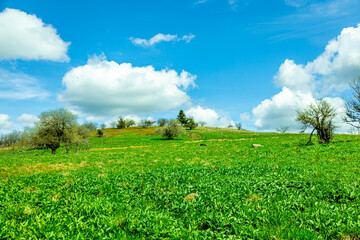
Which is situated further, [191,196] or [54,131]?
[54,131]

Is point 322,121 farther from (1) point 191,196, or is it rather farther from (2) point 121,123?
(2) point 121,123

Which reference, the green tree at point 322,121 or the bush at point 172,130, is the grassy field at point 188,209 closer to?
the green tree at point 322,121

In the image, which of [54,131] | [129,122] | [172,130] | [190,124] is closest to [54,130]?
[54,131]

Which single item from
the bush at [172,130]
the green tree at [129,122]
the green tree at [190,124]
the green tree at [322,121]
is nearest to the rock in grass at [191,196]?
the green tree at [322,121]

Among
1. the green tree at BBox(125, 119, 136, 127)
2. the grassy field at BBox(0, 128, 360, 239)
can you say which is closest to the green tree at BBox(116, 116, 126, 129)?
the green tree at BBox(125, 119, 136, 127)

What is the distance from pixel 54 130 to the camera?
127ft

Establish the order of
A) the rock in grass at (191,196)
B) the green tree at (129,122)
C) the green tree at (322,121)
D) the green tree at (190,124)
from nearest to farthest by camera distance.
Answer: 1. the rock in grass at (191,196)
2. the green tree at (322,121)
3. the green tree at (190,124)
4. the green tree at (129,122)

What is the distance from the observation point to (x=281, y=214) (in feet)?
21.3

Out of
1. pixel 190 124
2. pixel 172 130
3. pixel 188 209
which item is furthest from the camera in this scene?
pixel 190 124

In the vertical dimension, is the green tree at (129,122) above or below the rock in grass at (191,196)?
above

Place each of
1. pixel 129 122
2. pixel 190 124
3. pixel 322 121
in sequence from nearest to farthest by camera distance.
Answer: pixel 322 121 < pixel 190 124 < pixel 129 122

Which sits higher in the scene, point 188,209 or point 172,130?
point 172,130

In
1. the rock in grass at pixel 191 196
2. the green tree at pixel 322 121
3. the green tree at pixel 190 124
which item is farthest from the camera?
the green tree at pixel 190 124

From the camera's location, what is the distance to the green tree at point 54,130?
3744 centimetres
